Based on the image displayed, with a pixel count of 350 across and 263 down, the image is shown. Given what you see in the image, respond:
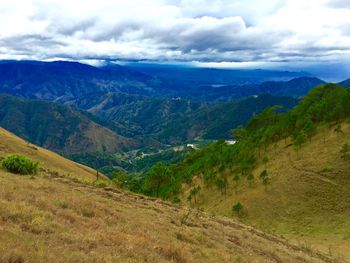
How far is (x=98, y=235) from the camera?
18.4 metres

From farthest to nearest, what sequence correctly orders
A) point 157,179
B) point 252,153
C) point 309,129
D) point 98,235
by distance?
point 252,153 → point 309,129 → point 157,179 → point 98,235

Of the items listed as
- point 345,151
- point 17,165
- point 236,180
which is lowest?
point 236,180

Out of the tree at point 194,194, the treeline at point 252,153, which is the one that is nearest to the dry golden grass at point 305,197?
the tree at point 194,194

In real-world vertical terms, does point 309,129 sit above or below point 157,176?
above

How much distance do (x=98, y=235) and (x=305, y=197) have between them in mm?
55487

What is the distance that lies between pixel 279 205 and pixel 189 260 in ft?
175

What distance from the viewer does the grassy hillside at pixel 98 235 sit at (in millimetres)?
14938

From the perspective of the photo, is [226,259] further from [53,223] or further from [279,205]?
[279,205]

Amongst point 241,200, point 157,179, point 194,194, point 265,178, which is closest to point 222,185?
point 194,194

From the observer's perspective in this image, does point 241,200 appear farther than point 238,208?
Yes

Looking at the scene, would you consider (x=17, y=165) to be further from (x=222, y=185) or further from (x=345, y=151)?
(x=345, y=151)

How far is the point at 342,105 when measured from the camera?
96.4 m

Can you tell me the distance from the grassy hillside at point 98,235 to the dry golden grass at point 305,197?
63.6 feet

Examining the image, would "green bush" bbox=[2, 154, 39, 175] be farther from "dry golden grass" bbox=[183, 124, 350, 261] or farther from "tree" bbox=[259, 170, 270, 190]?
"tree" bbox=[259, 170, 270, 190]
